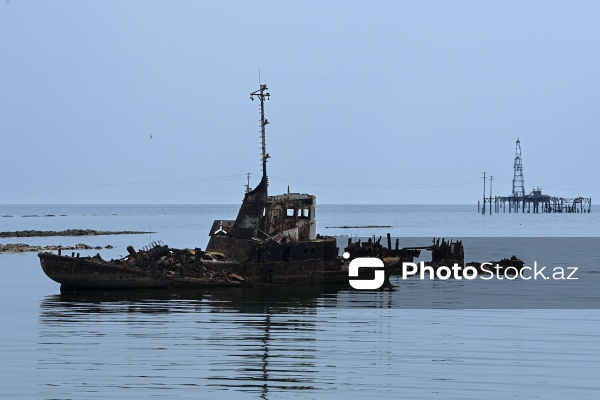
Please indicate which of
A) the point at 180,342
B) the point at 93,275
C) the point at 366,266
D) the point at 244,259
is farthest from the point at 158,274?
the point at 180,342

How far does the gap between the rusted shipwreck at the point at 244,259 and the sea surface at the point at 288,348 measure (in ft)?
3.79

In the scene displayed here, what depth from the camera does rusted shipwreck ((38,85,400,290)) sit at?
41688 mm

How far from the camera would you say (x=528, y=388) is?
20953mm

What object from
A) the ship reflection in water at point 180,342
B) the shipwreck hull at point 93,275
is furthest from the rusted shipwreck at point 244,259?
the ship reflection in water at point 180,342

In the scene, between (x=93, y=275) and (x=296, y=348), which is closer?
(x=296, y=348)

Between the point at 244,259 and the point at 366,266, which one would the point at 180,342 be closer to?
the point at 244,259

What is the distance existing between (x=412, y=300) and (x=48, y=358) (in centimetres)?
2173

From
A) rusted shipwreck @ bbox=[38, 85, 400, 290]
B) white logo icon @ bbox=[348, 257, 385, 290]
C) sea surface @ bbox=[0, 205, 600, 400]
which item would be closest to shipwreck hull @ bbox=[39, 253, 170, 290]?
rusted shipwreck @ bbox=[38, 85, 400, 290]

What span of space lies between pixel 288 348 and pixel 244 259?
16.9 m

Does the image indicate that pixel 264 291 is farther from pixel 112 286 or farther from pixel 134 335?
pixel 134 335

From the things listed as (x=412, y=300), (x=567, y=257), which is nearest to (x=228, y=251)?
(x=412, y=300)

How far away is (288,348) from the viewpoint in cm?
2666

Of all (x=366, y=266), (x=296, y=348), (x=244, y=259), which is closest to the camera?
(x=296, y=348)

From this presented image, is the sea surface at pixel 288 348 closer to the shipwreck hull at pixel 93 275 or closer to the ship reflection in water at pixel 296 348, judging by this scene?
the ship reflection in water at pixel 296 348
